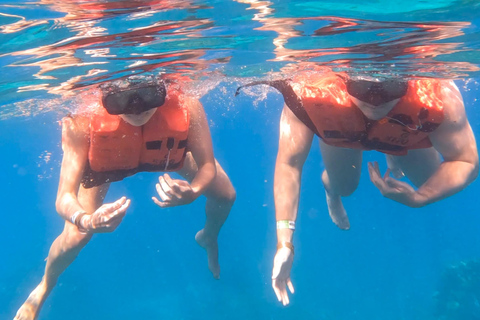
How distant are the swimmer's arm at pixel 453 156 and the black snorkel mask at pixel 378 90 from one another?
2.31 ft

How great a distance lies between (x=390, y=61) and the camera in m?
6.83

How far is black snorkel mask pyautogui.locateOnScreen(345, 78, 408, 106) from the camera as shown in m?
4.77

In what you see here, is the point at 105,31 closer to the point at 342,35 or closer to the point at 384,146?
the point at 342,35

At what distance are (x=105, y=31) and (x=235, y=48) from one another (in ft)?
7.58

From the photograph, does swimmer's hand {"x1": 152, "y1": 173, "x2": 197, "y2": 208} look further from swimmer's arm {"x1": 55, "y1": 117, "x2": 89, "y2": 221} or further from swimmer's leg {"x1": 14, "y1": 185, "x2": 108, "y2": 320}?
swimmer's leg {"x1": 14, "y1": 185, "x2": 108, "y2": 320}

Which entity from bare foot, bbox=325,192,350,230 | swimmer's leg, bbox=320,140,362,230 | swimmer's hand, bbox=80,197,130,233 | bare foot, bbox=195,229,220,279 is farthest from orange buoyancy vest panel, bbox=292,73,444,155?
bare foot, bbox=195,229,220,279

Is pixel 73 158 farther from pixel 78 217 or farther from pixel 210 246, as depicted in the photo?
pixel 210 246

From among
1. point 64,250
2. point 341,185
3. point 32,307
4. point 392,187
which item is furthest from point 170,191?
point 341,185

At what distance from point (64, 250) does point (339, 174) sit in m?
5.61

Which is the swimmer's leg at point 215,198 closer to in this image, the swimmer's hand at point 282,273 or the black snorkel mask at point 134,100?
the black snorkel mask at point 134,100

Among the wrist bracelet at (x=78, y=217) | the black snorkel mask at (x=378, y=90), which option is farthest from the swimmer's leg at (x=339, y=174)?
the wrist bracelet at (x=78, y=217)

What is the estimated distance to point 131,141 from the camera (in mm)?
5582

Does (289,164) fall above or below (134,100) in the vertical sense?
below

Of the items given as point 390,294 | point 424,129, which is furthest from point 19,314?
point 390,294
